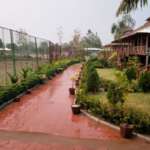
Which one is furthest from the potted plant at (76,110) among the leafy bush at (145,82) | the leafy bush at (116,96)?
the leafy bush at (145,82)

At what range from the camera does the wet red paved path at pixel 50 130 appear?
273 inches

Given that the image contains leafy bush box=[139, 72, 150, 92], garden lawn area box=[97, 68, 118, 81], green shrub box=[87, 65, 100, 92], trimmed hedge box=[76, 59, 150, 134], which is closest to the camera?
trimmed hedge box=[76, 59, 150, 134]

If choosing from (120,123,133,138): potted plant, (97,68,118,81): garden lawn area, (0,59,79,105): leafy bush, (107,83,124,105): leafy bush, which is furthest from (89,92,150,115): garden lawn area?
(97,68,118,81): garden lawn area

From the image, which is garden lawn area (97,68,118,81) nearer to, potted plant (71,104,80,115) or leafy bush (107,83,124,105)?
potted plant (71,104,80,115)

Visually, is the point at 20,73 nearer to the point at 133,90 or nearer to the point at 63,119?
the point at 133,90

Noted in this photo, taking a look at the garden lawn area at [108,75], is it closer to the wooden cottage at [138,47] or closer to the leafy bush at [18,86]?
the wooden cottage at [138,47]

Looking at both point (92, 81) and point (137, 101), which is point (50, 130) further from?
point (92, 81)

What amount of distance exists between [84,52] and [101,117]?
47.5m

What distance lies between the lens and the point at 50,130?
8039 millimetres

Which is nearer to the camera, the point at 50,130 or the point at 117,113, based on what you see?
the point at 50,130

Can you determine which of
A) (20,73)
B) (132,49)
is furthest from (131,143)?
(132,49)

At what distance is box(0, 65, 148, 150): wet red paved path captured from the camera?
6926 mm

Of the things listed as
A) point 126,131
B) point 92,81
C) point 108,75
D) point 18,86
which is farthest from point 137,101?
point 108,75

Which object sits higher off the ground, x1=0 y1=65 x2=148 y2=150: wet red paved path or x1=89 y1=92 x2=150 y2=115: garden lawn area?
x1=89 y1=92 x2=150 y2=115: garden lawn area
